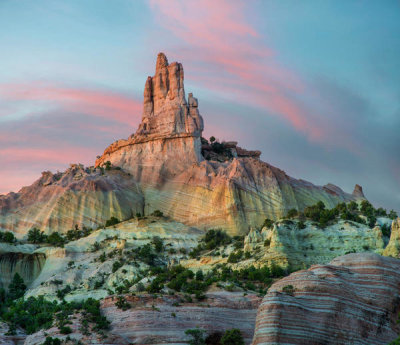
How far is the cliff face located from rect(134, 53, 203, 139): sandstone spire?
Result: 8.8 inches

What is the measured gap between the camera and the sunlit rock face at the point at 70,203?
119250 millimetres

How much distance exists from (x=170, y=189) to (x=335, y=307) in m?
79.5

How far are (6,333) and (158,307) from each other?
16.4m

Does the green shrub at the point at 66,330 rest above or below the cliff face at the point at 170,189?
below

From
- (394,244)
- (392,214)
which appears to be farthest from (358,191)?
(394,244)

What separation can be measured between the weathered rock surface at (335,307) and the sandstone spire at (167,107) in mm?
86155

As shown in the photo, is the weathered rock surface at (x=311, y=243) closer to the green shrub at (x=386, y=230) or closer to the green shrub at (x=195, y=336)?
the green shrub at (x=386, y=230)

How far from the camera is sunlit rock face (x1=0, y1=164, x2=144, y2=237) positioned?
119250 millimetres

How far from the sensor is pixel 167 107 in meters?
141

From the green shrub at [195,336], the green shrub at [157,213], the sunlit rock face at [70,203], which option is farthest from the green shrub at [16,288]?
the green shrub at [195,336]

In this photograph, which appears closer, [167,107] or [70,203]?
[70,203]

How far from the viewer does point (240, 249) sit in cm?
9356

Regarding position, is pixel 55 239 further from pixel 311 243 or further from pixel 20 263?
pixel 311 243

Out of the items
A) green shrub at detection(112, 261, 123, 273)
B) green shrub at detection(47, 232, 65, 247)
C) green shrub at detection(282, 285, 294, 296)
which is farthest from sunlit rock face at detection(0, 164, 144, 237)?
green shrub at detection(282, 285, 294, 296)
